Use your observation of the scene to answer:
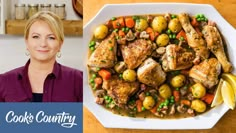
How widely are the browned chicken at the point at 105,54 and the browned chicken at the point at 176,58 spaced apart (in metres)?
0.15

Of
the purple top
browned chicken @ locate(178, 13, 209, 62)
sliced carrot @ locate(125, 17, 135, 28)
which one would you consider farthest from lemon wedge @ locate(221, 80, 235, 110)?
the purple top

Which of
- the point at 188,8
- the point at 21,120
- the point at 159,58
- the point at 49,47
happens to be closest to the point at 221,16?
the point at 188,8

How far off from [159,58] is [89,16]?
251 mm

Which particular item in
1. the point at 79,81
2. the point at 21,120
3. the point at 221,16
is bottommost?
the point at 21,120

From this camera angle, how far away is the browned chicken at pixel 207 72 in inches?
56.4

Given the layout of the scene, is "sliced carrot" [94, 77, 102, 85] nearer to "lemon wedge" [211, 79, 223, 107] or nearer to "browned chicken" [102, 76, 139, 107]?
"browned chicken" [102, 76, 139, 107]

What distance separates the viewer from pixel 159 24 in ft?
4.73

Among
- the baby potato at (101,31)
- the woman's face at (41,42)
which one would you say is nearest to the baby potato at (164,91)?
the baby potato at (101,31)

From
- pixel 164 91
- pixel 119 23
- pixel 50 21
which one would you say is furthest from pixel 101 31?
pixel 164 91

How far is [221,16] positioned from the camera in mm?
1455

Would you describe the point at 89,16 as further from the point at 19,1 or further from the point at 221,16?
the point at 221,16

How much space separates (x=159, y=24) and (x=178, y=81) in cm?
18

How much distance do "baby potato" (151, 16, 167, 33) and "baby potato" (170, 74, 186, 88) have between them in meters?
0.15

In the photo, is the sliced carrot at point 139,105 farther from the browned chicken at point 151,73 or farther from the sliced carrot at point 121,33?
the sliced carrot at point 121,33
